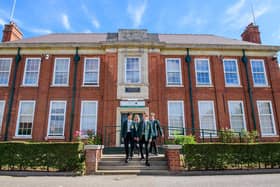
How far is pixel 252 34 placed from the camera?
17.3 meters

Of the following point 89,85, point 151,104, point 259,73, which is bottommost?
point 151,104

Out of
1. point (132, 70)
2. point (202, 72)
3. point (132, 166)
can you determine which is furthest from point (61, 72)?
point (202, 72)

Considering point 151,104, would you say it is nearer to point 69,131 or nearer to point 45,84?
point 69,131

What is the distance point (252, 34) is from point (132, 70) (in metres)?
11.1

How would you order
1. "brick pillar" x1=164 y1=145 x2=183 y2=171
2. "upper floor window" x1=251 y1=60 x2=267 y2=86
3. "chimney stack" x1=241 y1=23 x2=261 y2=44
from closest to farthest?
"brick pillar" x1=164 y1=145 x2=183 y2=171 < "upper floor window" x1=251 y1=60 x2=267 y2=86 < "chimney stack" x1=241 y1=23 x2=261 y2=44

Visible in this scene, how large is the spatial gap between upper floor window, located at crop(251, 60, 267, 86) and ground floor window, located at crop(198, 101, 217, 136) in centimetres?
399

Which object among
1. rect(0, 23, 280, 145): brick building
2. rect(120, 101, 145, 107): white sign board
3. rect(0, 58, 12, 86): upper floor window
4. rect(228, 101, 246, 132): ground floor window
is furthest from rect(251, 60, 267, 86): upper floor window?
rect(0, 58, 12, 86): upper floor window

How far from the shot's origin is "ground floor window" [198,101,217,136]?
13.6 m
